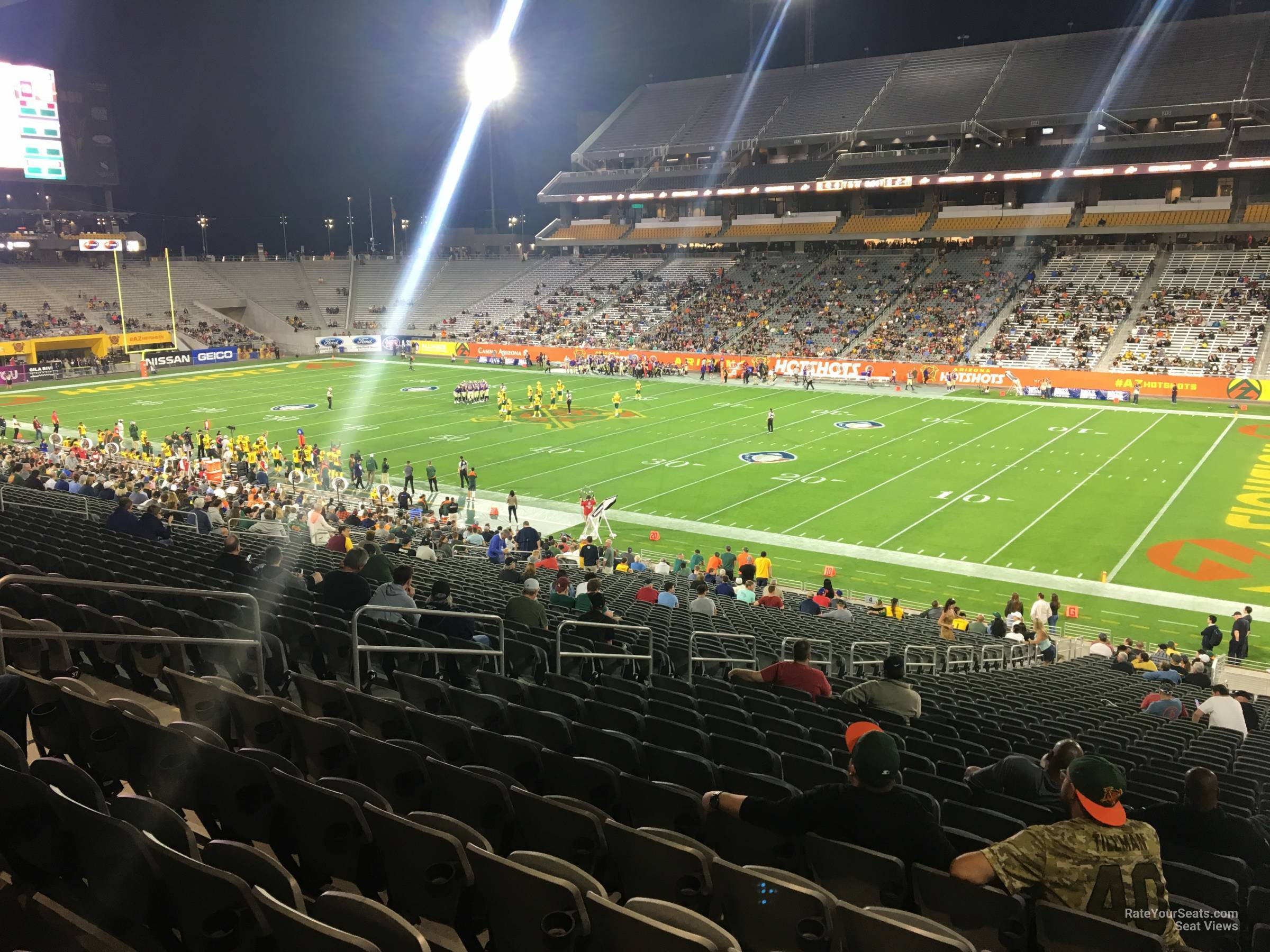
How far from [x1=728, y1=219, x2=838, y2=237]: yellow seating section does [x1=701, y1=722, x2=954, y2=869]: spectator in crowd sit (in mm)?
72933

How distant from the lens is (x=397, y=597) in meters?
8.77

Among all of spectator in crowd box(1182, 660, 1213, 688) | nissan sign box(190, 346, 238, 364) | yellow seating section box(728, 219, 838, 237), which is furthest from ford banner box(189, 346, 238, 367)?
spectator in crowd box(1182, 660, 1213, 688)

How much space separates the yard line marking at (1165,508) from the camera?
24516 mm

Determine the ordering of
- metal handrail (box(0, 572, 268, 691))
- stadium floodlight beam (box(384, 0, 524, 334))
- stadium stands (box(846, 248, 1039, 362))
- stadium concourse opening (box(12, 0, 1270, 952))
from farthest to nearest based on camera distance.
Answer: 1. stadium floodlight beam (box(384, 0, 524, 334))
2. stadium stands (box(846, 248, 1039, 362))
3. metal handrail (box(0, 572, 268, 691))
4. stadium concourse opening (box(12, 0, 1270, 952))

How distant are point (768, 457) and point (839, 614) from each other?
64.6ft

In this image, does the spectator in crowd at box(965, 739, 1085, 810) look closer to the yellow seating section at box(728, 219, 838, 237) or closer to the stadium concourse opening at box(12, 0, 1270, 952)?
the stadium concourse opening at box(12, 0, 1270, 952)

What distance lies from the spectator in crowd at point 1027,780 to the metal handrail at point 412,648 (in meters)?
3.79

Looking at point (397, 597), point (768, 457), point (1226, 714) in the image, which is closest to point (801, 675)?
point (397, 597)

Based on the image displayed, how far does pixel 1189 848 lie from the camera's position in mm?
4918

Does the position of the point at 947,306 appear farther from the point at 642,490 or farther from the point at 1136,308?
the point at 642,490

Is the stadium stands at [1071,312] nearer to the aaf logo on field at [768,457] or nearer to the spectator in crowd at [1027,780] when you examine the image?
the aaf logo on field at [768,457]

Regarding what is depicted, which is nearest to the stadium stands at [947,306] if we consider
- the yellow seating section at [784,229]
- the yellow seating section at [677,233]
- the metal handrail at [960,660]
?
the yellow seating section at [784,229]

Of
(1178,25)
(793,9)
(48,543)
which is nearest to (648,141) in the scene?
(793,9)

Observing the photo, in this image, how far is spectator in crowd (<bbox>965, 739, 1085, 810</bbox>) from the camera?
18.5 feet
